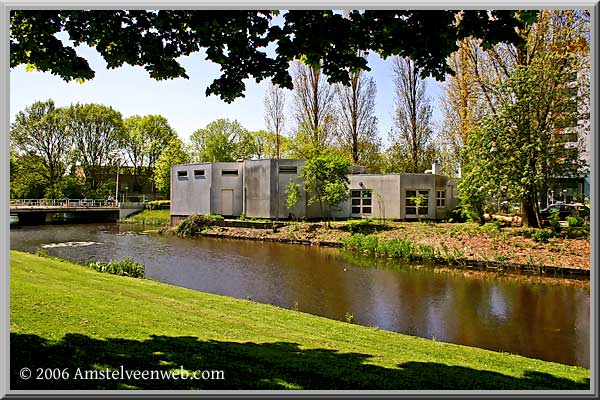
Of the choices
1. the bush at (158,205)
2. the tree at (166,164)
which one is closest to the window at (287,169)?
the tree at (166,164)

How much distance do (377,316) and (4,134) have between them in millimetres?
5558

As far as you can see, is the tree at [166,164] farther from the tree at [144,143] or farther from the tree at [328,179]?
the tree at [328,179]

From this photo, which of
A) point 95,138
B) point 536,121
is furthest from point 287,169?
point 536,121

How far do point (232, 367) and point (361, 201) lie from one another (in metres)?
18.6

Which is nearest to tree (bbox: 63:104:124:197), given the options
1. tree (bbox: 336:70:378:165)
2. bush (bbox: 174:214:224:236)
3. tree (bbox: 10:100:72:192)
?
tree (bbox: 10:100:72:192)

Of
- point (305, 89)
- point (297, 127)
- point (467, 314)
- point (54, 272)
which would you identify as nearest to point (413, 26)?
point (467, 314)

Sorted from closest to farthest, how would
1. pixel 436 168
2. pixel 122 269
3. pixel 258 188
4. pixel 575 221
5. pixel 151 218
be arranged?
pixel 122 269 < pixel 575 221 < pixel 436 168 < pixel 258 188 < pixel 151 218

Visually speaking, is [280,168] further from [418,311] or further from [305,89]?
[418,311]

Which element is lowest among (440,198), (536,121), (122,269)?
(122,269)

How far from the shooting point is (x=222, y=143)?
3706 cm

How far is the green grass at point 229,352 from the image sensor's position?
3053 mm

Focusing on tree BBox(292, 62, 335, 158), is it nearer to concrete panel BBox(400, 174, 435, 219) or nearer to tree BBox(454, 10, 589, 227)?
concrete panel BBox(400, 174, 435, 219)

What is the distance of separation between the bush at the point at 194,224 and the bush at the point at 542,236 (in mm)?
14311

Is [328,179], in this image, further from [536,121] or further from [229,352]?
[229,352]
